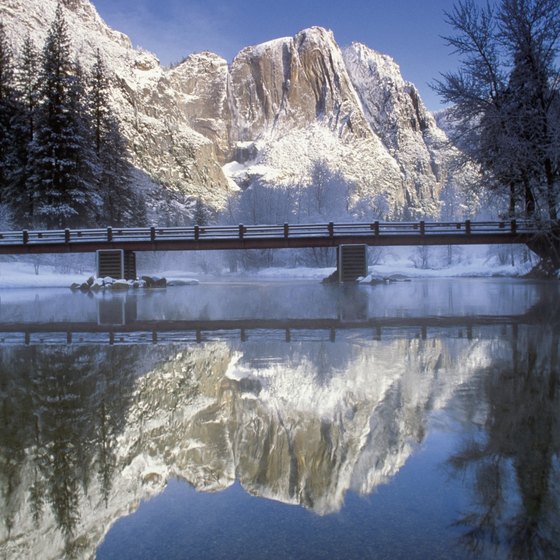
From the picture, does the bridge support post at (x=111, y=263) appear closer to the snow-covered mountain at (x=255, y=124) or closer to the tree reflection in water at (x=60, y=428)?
the tree reflection in water at (x=60, y=428)

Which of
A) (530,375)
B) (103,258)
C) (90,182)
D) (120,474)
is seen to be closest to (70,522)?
(120,474)

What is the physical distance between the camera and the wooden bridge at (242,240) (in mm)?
28766

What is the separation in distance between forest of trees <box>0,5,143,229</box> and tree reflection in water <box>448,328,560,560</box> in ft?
130

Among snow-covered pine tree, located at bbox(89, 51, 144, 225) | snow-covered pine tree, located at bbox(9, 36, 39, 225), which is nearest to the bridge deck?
snow-covered pine tree, located at bbox(9, 36, 39, 225)

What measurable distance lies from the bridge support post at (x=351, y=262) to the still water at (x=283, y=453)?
22.5 metres

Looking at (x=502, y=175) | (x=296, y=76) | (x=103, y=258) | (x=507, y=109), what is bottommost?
(x=103, y=258)

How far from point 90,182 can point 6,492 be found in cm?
4485

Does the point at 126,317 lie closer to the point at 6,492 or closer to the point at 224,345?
the point at 224,345

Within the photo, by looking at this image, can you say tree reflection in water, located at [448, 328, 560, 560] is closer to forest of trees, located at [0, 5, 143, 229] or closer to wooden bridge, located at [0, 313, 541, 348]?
wooden bridge, located at [0, 313, 541, 348]

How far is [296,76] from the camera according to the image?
194125 millimetres

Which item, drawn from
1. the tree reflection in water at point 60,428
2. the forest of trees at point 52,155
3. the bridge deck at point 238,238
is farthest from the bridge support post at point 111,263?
the tree reflection in water at point 60,428

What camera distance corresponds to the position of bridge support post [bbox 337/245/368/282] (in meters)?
29.6

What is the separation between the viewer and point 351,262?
2988 cm

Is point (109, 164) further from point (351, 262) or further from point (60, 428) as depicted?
point (60, 428)
